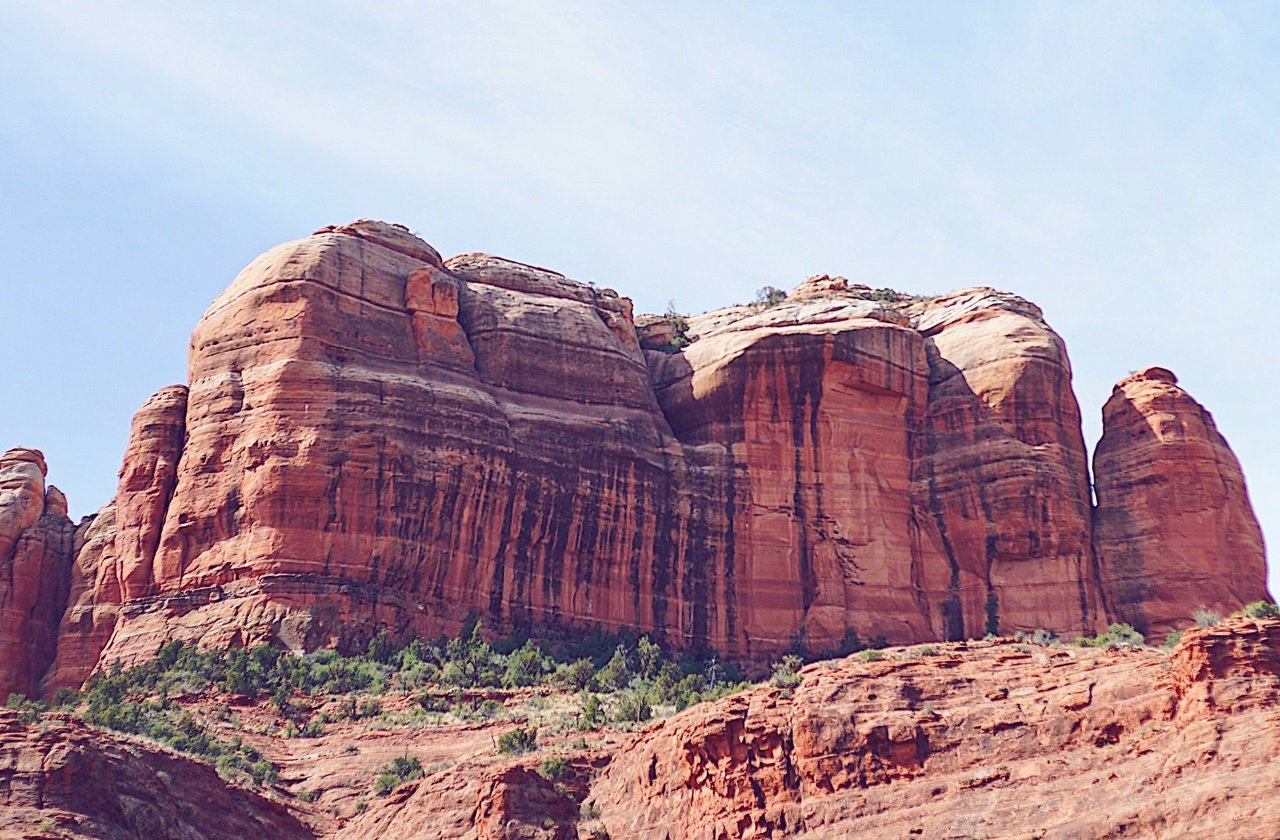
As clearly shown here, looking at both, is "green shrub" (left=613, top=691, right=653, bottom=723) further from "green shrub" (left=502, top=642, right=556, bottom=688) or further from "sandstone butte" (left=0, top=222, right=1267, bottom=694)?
"sandstone butte" (left=0, top=222, right=1267, bottom=694)

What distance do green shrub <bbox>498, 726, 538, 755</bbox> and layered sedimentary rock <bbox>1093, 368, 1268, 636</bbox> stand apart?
32.9m

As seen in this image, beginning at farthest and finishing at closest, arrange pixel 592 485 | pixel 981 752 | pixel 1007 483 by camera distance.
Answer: pixel 1007 483, pixel 592 485, pixel 981 752

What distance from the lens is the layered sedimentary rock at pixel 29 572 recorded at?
82.3m

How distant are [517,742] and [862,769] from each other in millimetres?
15673

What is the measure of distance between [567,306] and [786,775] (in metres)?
43.5

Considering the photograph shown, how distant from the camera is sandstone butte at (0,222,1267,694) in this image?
7744cm

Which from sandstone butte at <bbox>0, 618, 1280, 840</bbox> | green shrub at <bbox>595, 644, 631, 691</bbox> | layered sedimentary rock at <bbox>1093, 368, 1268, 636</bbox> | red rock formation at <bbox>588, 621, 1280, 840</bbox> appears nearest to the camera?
red rock formation at <bbox>588, 621, 1280, 840</bbox>

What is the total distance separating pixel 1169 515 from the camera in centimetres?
8606

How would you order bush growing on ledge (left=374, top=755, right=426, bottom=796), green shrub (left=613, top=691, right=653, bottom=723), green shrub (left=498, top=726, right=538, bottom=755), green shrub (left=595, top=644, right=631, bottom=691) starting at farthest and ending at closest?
green shrub (left=595, top=644, right=631, bottom=691) → green shrub (left=613, top=691, right=653, bottom=723) → bush growing on ledge (left=374, top=755, right=426, bottom=796) → green shrub (left=498, top=726, right=538, bottom=755)

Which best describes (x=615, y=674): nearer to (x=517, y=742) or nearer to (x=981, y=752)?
(x=517, y=742)

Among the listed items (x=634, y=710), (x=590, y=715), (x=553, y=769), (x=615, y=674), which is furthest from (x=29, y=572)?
(x=553, y=769)

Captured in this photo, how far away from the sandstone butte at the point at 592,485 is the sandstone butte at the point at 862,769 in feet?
64.1

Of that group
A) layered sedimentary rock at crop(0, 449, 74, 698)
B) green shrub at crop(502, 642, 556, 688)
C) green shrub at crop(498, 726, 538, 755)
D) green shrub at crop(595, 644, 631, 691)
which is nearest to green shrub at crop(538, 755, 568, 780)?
green shrub at crop(498, 726, 538, 755)

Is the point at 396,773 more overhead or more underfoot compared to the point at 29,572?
more underfoot
